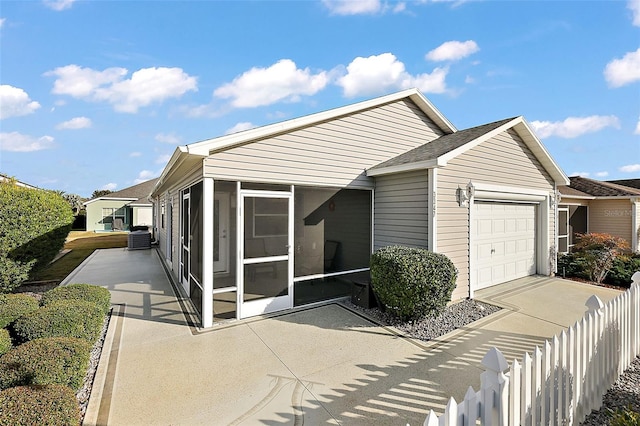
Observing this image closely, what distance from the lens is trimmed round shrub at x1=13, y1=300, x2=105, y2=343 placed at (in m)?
3.75

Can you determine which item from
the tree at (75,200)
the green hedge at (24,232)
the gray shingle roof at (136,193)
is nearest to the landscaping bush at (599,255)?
the green hedge at (24,232)

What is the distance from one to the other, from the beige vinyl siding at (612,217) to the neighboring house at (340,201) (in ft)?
24.6

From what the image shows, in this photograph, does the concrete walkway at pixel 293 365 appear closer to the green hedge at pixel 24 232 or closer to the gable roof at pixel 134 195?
the green hedge at pixel 24 232

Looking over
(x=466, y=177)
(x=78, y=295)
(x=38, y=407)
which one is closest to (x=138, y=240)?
(x=78, y=295)

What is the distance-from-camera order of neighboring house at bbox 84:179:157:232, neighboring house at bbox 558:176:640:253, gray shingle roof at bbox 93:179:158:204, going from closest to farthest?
neighboring house at bbox 558:176:640:253
neighboring house at bbox 84:179:157:232
gray shingle roof at bbox 93:179:158:204

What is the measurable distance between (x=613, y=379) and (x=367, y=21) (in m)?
9.40

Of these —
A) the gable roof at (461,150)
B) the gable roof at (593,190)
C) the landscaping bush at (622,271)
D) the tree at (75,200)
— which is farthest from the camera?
the tree at (75,200)

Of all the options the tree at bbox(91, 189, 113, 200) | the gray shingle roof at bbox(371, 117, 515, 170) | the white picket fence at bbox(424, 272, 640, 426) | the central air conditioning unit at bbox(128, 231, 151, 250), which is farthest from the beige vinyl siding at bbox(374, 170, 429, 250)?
the tree at bbox(91, 189, 113, 200)

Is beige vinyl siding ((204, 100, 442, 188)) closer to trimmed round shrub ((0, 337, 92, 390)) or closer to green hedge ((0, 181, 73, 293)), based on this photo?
trimmed round shrub ((0, 337, 92, 390))

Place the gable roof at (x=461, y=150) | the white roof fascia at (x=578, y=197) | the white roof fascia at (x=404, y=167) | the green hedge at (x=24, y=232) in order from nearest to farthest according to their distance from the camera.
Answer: the white roof fascia at (x=404, y=167), the gable roof at (x=461, y=150), the green hedge at (x=24, y=232), the white roof fascia at (x=578, y=197)

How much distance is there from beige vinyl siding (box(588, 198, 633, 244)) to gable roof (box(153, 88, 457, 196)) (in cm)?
996

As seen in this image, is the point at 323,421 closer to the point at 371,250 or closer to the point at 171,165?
the point at 371,250

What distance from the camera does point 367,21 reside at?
8.33 metres

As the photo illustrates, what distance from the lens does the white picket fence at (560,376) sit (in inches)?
73.0
